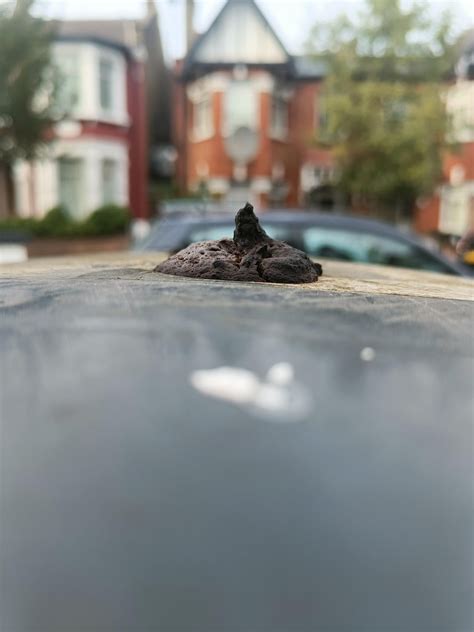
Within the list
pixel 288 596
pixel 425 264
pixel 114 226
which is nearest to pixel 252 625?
pixel 288 596

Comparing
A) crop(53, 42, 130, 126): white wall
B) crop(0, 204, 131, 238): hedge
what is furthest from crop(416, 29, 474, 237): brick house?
crop(53, 42, 130, 126): white wall

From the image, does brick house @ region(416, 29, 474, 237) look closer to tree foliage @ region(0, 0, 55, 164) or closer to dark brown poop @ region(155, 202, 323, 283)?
tree foliage @ region(0, 0, 55, 164)

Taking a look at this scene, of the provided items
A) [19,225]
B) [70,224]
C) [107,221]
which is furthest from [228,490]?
[107,221]

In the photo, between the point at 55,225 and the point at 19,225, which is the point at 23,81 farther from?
the point at 55,225

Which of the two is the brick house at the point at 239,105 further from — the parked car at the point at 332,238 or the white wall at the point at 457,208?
the parked car at the point at 332,238

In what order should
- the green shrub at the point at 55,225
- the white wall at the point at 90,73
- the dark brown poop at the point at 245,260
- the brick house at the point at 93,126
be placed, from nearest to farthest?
the dark brown poop at the point at 245,260 < the green shrub at the point at 55,225 < the white wall at the point at 90,73 < the brick house at the point at 93,126

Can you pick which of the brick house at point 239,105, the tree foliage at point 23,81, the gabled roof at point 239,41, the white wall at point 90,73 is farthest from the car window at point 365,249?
the gabled roof at point 239,41
